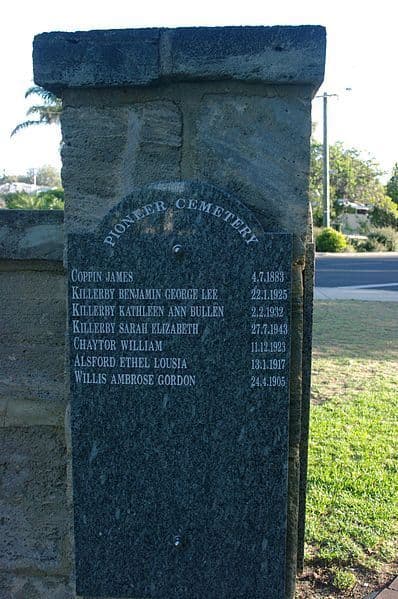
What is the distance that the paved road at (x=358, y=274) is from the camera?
14414mm

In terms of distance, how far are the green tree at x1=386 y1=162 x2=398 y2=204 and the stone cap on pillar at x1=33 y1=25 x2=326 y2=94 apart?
143ft

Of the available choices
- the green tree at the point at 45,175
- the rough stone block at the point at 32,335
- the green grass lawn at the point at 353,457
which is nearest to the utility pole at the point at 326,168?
the green grass lawn at the point at 353,457

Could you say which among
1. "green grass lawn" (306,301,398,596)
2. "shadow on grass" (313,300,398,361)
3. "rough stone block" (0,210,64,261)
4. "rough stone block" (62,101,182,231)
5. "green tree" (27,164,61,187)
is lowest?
"green grass lawn" (306,301,398,596)

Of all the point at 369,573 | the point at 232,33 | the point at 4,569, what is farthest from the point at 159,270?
the point at 369,573

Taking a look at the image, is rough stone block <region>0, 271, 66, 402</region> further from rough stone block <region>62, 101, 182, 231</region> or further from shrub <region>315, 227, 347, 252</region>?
shrub <region>315, 227, 347, 252</region>

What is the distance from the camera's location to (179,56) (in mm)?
1970

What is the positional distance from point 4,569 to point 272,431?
120 cm

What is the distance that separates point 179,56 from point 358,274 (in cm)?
1563

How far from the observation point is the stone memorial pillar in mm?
1959

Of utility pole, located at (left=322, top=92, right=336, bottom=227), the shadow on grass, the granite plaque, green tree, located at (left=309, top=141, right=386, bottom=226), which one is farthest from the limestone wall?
green tree, located at (left=309, top=141, right=386, bottom=226)

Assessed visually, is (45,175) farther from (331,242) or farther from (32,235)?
(32,235)

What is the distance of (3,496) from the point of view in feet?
7.93

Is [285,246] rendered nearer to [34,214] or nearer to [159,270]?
[159,270]

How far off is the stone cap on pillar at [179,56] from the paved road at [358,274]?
11955mm
